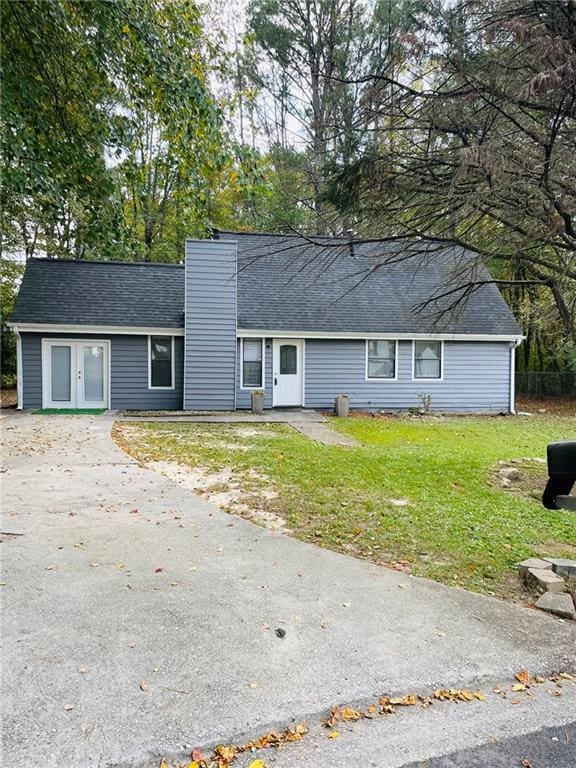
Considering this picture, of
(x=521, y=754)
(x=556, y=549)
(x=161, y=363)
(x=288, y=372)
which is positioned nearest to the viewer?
(x=521, y=754)

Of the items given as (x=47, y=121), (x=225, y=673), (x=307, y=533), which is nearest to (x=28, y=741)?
(x=225, y=673)

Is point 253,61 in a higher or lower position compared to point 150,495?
higher

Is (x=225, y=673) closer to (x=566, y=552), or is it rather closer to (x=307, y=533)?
(x=307, y=533)

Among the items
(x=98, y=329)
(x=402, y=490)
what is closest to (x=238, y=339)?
(x=98, y=329)

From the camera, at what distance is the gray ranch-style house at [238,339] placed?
13211 millimetres

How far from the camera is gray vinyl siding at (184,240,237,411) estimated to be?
13148 mm

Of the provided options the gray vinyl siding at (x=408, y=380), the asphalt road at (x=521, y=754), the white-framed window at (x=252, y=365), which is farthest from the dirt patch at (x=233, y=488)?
the gray vinyl siding at (x=408, y=380)

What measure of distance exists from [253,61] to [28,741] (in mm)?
8875

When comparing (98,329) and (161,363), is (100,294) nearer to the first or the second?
(98,329)

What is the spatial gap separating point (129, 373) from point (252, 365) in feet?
11.5

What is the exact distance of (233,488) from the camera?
19.8 feet

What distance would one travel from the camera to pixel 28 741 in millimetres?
1938

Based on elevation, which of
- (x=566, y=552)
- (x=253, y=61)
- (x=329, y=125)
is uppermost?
(x=253, y=61)

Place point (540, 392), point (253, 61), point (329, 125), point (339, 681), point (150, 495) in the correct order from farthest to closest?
point (540, 392) < point (253, 61) < point (150, 495) < point (329, 125) < point (339, 681)
